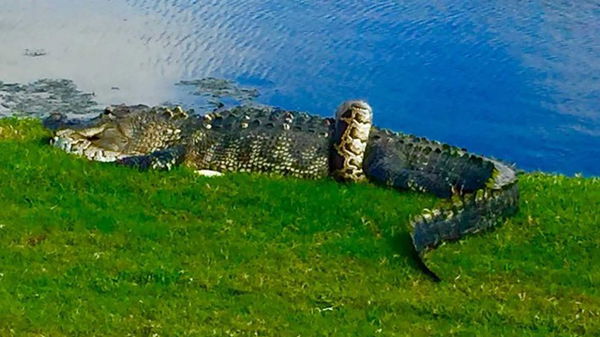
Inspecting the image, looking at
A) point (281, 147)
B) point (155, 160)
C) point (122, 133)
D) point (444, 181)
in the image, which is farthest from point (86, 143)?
point (444, 181)

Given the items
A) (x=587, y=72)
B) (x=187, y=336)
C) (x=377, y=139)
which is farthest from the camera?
(x=587, y=72)

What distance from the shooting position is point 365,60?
21500 millimetres

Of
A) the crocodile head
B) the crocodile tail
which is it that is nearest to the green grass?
the crocodile tail

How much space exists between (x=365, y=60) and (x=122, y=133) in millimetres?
11323

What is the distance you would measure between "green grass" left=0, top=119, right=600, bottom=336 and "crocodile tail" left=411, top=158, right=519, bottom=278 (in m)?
0.14

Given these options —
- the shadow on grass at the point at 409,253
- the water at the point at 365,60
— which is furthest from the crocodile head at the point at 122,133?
the water at the point at 365,60

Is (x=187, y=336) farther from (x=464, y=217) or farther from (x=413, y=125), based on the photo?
(x=413, y=125)

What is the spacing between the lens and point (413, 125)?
18.2 metres

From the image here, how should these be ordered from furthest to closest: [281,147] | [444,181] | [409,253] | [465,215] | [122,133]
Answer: [122,133] < [281,147] < [444,181] < [465,215] < [409,253]

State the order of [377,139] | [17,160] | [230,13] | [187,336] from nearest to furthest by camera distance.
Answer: [187,336]
[17,160]
[377,139]
[230,13]

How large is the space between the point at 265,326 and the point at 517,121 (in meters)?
12.5

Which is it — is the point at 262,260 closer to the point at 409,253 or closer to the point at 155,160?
the point at 409,253

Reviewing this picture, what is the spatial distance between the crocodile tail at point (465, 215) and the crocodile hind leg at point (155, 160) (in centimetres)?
298

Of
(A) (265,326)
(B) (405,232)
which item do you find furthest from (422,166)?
(A) (265,326)
